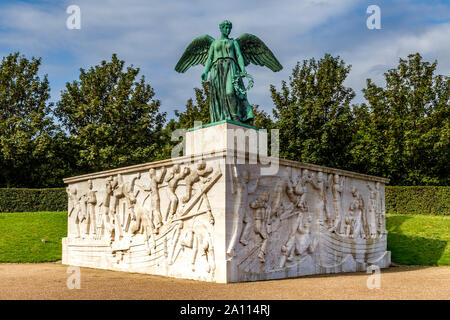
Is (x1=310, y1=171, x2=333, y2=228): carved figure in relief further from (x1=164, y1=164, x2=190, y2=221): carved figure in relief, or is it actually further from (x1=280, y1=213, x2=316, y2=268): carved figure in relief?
(x1=164, y1=164, x2=190, y2=221): carved figure in relief

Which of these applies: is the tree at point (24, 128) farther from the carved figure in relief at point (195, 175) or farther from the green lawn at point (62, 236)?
the carved figure in relief at point (195, 175)

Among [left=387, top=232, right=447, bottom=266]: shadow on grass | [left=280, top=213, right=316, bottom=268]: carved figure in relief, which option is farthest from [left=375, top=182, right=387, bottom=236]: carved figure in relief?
[left=280, top=213, right=316, bottom=268]: carved figure in relief

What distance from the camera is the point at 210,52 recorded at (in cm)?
1384

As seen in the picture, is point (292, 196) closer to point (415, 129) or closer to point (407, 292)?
point (407, 292)

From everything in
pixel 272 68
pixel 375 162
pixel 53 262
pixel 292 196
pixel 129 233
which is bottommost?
pixel 53 262

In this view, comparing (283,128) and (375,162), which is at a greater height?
(283,128)

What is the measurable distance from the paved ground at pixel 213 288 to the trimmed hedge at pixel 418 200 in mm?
13899

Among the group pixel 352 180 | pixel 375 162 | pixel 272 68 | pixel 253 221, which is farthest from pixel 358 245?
pixel 375 162

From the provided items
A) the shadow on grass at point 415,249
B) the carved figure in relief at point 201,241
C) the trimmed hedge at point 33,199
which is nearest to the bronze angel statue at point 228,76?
the carved figure in relief at point 201,241

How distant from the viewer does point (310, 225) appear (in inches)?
538
